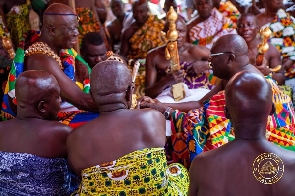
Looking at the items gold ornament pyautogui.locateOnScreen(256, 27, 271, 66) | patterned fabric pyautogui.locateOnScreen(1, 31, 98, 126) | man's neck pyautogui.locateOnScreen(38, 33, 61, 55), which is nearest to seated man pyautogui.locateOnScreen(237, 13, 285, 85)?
gold ornament pyautogui.locateOnScreen(256, 27, 271, 66)

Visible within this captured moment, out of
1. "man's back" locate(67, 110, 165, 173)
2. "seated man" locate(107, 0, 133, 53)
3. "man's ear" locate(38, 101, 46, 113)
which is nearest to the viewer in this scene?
"man's back" locate(67, 110, 165, 173)

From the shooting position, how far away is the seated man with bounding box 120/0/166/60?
5703mm

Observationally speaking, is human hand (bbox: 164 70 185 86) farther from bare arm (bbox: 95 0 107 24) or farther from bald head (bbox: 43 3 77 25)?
bare arm (bbox: 95 0 107 24)

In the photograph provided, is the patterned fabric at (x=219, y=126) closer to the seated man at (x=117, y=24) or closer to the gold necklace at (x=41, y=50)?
the gold necklace at (x=41, y=50)

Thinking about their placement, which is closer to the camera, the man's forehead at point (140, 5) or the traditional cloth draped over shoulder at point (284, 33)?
the traditional cloth draped over shoulder at point (284, 33)

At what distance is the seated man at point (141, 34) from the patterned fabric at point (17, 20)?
4.05ft

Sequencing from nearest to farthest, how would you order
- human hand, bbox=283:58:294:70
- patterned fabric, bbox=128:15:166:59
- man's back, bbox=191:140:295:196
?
1. man's back, bbox=191:140:295:196
2. human hand, bbox=283:58:294:70
3. patterned fabric, bbox=128:15:166:59

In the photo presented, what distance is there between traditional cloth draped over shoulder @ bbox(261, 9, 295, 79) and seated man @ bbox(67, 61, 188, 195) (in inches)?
139

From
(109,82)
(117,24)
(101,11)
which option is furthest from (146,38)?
(109,82)

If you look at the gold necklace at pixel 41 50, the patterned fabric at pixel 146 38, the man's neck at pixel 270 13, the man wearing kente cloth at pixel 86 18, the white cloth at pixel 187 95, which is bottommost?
the white cloth at pixel 187 95

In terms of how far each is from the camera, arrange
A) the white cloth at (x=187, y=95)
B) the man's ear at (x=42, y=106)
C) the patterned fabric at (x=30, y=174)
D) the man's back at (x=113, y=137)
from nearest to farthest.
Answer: the man's back at (x=113, y=137) → the patterned fabric at (x=30, y=174) → the man's ear at (x=42, y=106) → the white cloth at (x=187, y=95)

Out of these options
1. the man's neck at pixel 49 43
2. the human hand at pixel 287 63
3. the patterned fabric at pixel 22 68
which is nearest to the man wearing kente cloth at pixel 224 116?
the patterned fabric at pixel 22 68

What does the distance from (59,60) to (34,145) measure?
1.06 meters

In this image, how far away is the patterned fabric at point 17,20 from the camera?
5.22 m
